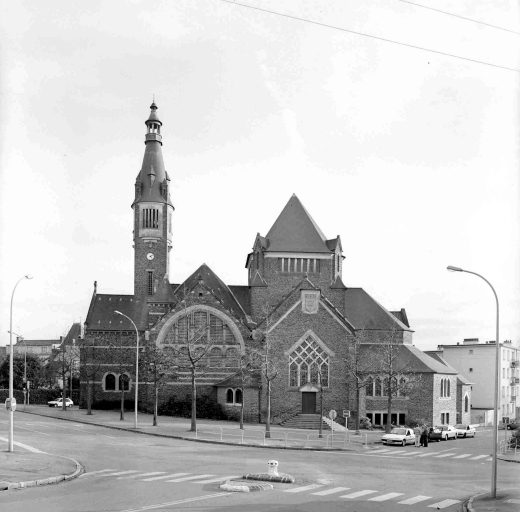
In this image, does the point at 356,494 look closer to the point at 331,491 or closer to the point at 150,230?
the point at 331,491

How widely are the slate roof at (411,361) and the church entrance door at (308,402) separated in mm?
5847

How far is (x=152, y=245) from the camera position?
77438mm

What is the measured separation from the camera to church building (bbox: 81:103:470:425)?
63.2 metres

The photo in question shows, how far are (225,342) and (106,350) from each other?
12.8 metres

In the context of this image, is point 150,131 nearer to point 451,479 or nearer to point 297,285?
point 297,285

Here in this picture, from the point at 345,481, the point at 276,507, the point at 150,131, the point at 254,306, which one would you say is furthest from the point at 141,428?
the point at 150,131

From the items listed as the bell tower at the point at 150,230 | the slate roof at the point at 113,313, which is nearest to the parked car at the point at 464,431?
the slate roof at the point at 113,313

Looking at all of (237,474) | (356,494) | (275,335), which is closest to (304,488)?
(356,494)

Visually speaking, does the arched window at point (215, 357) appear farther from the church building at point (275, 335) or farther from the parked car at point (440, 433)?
the parked car at point (440, 433)

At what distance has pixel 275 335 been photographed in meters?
63.8

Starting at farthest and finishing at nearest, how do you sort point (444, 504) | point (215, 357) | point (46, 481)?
point (215, 357), point (46, 481), point (444, 504)

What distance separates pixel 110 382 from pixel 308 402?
20.5 meters

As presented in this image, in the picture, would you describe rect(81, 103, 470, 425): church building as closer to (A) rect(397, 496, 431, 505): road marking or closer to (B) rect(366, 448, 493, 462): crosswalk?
(B) rect(366, 448, 493, 462): crosswalk

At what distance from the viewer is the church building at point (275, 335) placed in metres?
63.2
